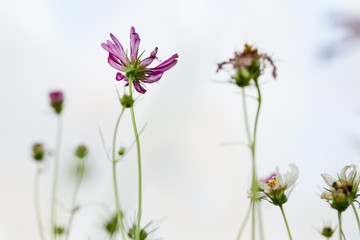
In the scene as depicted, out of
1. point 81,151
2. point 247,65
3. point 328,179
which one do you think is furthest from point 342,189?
point 81,151

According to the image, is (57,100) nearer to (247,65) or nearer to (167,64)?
(167,64)

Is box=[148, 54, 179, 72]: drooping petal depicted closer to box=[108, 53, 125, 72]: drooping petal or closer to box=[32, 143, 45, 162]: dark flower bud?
Result: box=[108, 53, 125, 72]: drooping petal

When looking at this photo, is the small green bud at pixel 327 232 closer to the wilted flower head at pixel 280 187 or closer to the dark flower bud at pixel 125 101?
the wilted flower head at pixel 280 187

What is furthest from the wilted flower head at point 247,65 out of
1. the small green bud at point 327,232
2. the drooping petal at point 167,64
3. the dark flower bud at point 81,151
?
the dark flower bud at point 81,151

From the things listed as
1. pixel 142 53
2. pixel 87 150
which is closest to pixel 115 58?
pixel 142 53

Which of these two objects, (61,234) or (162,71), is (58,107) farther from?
(162,71)

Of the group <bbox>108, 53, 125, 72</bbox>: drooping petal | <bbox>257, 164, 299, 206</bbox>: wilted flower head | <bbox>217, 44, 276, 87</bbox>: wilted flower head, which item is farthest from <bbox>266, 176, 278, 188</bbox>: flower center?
<bbox>108, 53, 125, 72</bbox>: drooping petal
